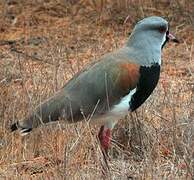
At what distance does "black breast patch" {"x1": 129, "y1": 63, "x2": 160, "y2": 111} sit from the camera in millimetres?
4488

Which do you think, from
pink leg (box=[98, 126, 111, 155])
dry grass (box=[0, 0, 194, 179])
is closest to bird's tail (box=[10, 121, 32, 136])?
dry grass (box=[0, 0, 194, 179])

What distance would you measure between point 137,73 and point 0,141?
3.46 feet

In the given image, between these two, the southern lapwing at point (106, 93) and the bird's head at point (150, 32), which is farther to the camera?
the bird's head at point (150, 32)

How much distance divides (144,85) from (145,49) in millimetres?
244

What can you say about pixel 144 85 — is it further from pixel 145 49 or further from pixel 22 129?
pixel 22 129

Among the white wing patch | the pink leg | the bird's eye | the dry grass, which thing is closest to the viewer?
the dry grass

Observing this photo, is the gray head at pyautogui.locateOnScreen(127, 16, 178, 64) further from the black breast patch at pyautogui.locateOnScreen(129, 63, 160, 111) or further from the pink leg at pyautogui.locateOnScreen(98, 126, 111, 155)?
the pink leg at pyautogui.locateOnScreen(98, 126, 111, 155)

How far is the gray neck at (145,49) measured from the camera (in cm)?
455

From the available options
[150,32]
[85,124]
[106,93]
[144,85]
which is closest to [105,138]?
[85,124]

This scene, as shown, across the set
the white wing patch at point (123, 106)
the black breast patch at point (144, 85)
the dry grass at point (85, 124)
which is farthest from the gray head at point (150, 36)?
the dry grass at point (85, 124)

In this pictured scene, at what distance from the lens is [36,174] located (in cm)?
436

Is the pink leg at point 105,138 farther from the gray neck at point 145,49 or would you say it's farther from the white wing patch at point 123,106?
the gray neck at point 145,49

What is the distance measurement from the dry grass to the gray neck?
45 cm

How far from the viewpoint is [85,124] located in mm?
4539
